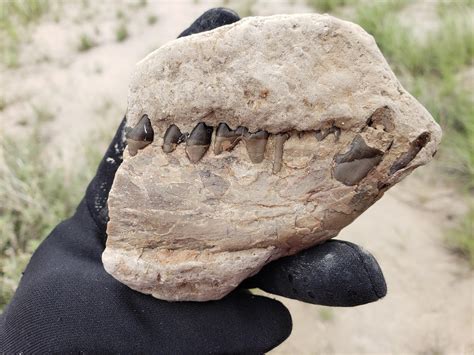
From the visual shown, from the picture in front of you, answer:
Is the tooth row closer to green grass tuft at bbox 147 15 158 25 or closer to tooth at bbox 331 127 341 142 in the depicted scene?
tooth at bbox 331 127 341 142

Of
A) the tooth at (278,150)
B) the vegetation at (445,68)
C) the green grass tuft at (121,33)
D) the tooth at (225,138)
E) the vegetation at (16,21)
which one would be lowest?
the vegetation at (445,68)

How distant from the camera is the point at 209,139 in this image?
1390 millimetres

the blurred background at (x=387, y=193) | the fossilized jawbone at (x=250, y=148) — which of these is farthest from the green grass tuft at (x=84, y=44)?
the fossilized jawbone at (x=250, y=148)

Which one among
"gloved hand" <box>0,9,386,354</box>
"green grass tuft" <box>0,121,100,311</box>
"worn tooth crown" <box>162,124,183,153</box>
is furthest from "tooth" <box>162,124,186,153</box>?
"green grass tuft" <box>0,121,100,311</box>

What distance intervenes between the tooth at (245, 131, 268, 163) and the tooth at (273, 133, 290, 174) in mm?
35

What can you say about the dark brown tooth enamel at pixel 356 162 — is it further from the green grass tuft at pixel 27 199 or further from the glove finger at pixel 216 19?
the green grass tuft at pixel 27 199

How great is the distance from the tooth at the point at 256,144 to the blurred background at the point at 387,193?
5.28 feet

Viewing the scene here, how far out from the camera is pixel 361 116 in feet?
4.18

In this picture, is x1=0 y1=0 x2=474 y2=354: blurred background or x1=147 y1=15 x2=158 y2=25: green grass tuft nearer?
x1=0 y1=0 x2=474 y2=354: blurred background

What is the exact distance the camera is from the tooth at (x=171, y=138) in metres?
1.39

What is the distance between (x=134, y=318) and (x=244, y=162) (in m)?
0.65

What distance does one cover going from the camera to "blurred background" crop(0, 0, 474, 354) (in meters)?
2.60

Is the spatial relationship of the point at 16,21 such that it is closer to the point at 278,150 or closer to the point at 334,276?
the point at 278,150

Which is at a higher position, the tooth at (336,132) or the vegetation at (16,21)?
the vegetation at (16,21)
